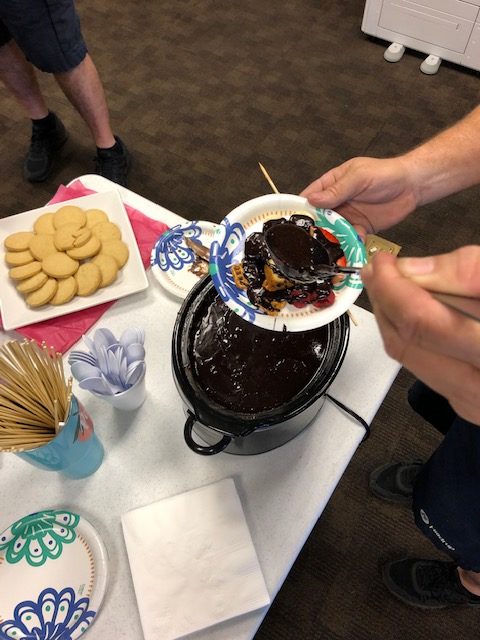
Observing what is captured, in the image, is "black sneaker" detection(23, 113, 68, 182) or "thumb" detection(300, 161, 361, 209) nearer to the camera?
"thumb" detection(300, 161, 361, 209)

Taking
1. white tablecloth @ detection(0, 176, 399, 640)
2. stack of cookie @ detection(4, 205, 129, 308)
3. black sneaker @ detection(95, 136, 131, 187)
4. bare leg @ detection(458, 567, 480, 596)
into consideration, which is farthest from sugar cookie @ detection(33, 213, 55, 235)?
bare leg @ detection(458, 567, 480, 596)

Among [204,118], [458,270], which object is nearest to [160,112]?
[204,118]

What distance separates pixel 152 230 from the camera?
4.23 ft

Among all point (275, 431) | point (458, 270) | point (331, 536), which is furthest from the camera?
point (331, 536)

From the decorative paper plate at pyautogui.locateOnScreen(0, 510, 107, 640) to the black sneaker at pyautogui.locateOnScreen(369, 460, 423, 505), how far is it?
105cm

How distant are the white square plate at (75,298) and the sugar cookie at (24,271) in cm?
3

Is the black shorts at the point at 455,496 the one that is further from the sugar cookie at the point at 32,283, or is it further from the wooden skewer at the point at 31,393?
the sugar cookie at the point at 32,283

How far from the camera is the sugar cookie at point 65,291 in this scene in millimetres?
1149

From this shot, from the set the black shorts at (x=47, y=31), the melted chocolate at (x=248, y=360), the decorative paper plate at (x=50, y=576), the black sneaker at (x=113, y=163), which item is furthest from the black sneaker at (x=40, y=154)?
the decorative paper plate at (x=50, y=576)

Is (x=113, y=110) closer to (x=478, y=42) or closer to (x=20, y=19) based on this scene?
(x=20, y=19)

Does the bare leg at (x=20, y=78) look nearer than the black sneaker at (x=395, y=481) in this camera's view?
No

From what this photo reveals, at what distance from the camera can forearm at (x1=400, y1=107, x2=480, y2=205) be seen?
1106 mm

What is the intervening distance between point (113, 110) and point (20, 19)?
3.45 ft

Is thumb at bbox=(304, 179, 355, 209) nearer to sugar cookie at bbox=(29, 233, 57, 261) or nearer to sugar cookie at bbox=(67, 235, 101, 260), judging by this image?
sugar cookie at bbox=(67, 235, 101, 260)
